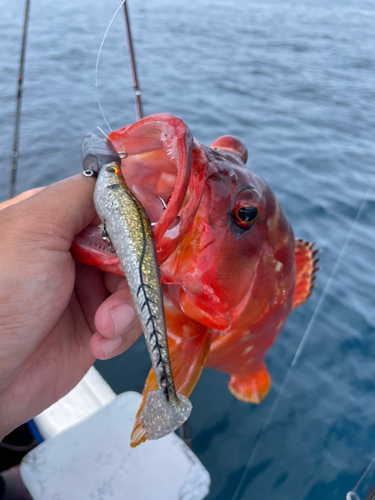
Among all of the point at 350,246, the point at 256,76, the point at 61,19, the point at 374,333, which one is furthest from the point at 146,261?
the point at 61,19

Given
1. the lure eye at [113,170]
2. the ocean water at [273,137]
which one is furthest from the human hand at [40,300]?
the ocean water at [273,137]

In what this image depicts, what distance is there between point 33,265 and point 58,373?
0.66 meters

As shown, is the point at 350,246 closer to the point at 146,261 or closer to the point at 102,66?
the point at 146,261

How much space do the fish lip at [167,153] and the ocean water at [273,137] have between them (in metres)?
1.97

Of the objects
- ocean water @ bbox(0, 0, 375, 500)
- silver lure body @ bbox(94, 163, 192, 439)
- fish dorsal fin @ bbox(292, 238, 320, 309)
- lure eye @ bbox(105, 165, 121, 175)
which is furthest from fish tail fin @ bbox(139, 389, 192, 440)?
ocean water @ bbox(0, 0, 375, 500)

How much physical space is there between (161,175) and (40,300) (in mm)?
663

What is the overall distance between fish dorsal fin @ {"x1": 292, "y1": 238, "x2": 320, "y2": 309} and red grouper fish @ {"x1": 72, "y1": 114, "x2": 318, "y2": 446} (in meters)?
0.34

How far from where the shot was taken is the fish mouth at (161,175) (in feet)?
3.72

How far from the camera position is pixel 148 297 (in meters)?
0.95

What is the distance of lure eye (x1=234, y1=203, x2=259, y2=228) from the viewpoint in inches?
57.7

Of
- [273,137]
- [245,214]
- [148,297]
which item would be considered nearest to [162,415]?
[148,297]

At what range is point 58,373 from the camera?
5.74 ft

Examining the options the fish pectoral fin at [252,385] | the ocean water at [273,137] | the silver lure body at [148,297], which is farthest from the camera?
the ocean water at [273,137]

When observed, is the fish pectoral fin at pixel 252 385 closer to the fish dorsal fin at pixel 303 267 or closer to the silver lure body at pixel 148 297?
the fish dorsal fin at pixel 303 267
